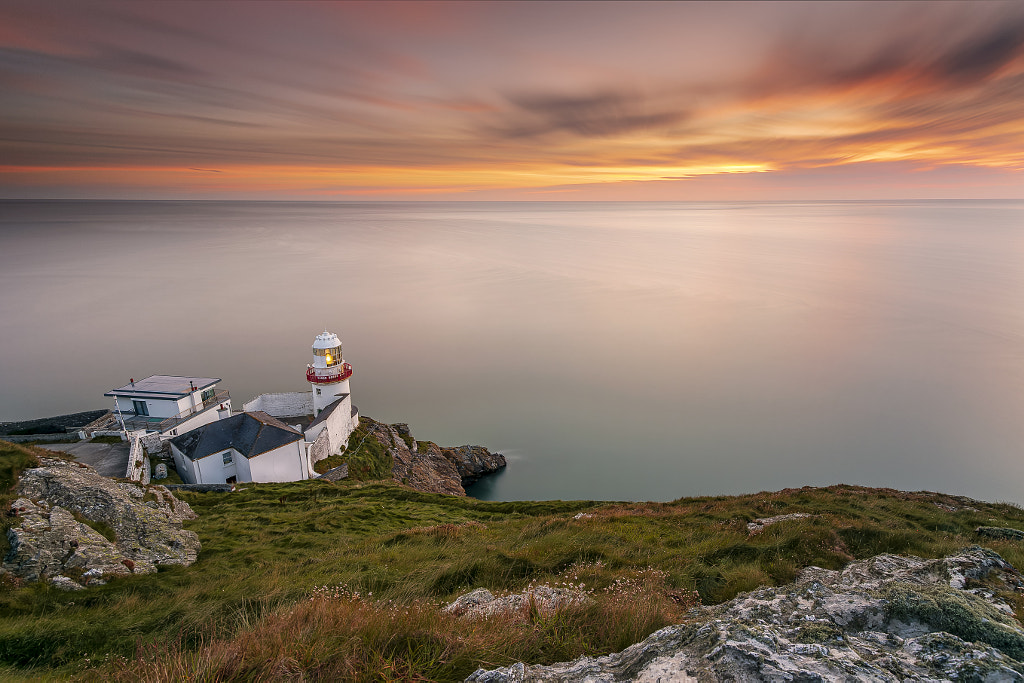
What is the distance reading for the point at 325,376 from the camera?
29797 mm

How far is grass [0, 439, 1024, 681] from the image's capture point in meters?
3.69

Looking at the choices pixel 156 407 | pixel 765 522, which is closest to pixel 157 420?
pixel 156 407

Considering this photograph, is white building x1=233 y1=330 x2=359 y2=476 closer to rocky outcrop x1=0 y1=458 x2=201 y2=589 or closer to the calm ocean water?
the calm ocean water

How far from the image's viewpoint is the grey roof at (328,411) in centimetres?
2694

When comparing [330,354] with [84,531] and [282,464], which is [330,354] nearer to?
[282,464]

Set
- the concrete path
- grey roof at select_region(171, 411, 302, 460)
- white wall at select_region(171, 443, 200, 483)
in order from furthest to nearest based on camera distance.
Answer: grey roof at select_region(171, 411, 302, 460) → white wall at select_region(171, 443, 200, 483) → the concrete path

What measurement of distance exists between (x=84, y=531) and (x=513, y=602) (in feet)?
34.9

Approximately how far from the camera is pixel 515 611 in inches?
198

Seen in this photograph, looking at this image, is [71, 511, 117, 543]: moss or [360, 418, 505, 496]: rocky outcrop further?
[360, 418, 505, 496]: rocky outcrop

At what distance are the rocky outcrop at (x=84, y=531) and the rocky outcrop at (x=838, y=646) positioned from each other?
1052cm

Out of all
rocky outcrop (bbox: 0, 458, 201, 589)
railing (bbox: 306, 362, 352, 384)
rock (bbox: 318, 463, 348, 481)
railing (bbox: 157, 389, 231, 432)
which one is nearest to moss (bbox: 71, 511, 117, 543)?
rocky outcrop (bbox: 0, 458, 201, 589)

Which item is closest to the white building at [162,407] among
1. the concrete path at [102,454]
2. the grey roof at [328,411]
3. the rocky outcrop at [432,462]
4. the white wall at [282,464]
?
the concrete path at [102,454]

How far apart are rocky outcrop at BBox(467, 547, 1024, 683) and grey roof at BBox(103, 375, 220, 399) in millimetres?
30002

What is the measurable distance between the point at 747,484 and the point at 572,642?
108 feet
